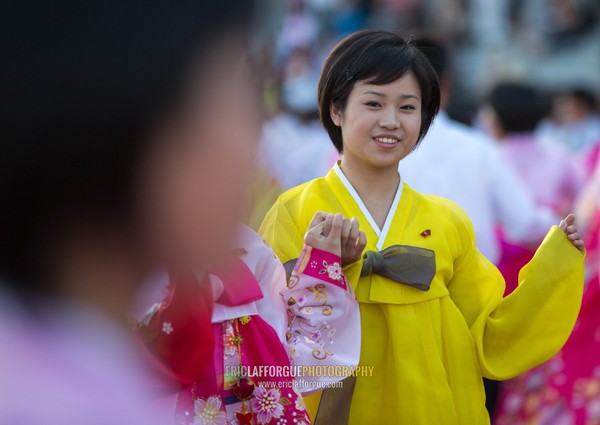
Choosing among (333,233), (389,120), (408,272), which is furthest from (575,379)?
(333,233)

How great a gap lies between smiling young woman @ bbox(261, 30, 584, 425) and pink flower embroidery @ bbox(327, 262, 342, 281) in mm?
135

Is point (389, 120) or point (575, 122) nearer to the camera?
point (389, 120)

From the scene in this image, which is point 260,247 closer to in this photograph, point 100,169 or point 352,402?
point 352,402

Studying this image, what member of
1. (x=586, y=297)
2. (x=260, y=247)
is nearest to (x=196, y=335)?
(x=260, y=247)

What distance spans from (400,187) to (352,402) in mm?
620

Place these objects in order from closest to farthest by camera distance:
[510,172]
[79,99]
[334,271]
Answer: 1. [79,99]
2. [334,271]
3. [510,172]

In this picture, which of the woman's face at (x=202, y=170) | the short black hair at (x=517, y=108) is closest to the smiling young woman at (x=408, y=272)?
the woman's face at (x=202, y=170)

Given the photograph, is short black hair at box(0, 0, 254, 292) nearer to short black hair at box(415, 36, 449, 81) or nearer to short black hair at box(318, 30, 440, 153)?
short black hair at box(318, 30, 440, 153)

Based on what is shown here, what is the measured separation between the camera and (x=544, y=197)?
5824mm

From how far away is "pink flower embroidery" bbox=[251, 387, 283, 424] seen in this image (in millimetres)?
2535

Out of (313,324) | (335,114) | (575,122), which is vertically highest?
(575,122)

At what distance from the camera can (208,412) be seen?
8.19 feet

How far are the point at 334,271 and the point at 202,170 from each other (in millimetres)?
1413

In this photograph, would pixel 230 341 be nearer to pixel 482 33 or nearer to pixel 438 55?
pixel 438 55
